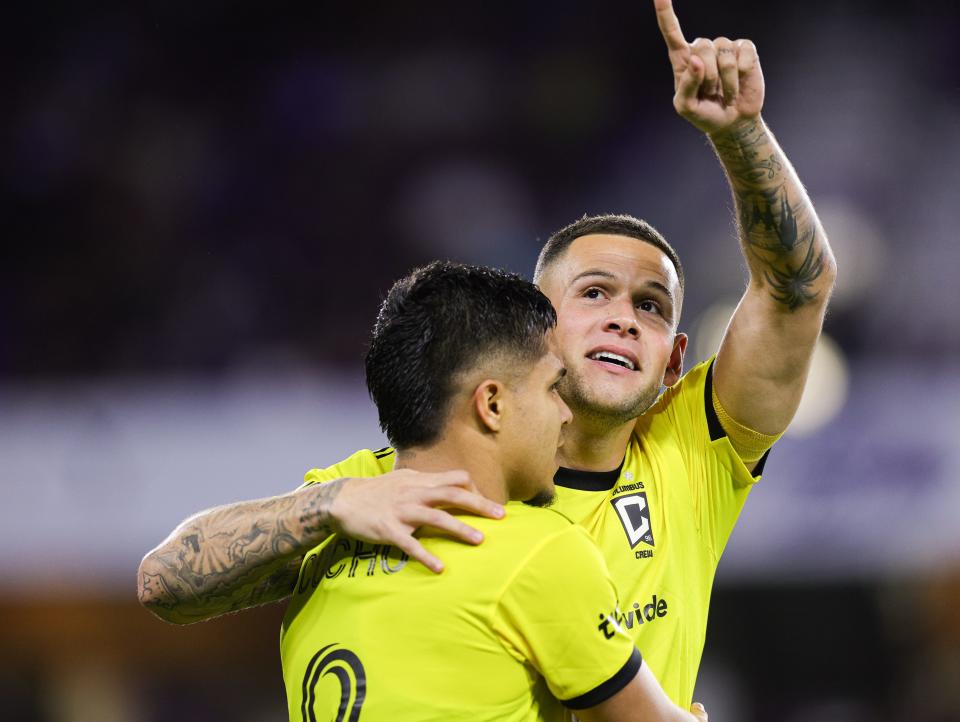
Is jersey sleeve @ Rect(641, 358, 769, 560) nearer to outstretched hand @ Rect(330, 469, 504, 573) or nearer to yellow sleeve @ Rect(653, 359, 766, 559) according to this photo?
yellow sleeve @ Rect(653, 359, 766, 559)

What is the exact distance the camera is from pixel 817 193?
34.1ft

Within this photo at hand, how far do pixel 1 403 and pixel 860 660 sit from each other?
7.01 meters

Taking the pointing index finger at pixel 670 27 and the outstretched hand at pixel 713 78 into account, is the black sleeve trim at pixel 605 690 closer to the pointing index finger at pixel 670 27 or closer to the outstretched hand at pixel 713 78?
the outstretched hand at pixel 713 78

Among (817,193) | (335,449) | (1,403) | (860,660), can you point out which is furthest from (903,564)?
(1,403)

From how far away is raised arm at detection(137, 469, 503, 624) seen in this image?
2385 mm

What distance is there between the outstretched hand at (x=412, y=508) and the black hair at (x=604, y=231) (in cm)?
133

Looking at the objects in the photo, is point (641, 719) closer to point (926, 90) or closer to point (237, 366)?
point (237, 366)

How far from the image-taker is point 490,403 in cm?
251

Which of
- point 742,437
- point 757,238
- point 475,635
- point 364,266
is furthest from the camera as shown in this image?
point 364,266

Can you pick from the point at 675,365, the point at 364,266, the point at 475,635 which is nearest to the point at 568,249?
the point at 675,365

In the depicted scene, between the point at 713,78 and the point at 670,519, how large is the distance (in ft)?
4.16

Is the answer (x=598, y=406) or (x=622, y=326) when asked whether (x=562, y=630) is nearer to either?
(x=598, y=406)

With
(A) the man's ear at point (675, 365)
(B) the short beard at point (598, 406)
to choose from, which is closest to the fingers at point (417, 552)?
(B) the short beard at point (598, 406)

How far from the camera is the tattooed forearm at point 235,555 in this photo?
261cm
